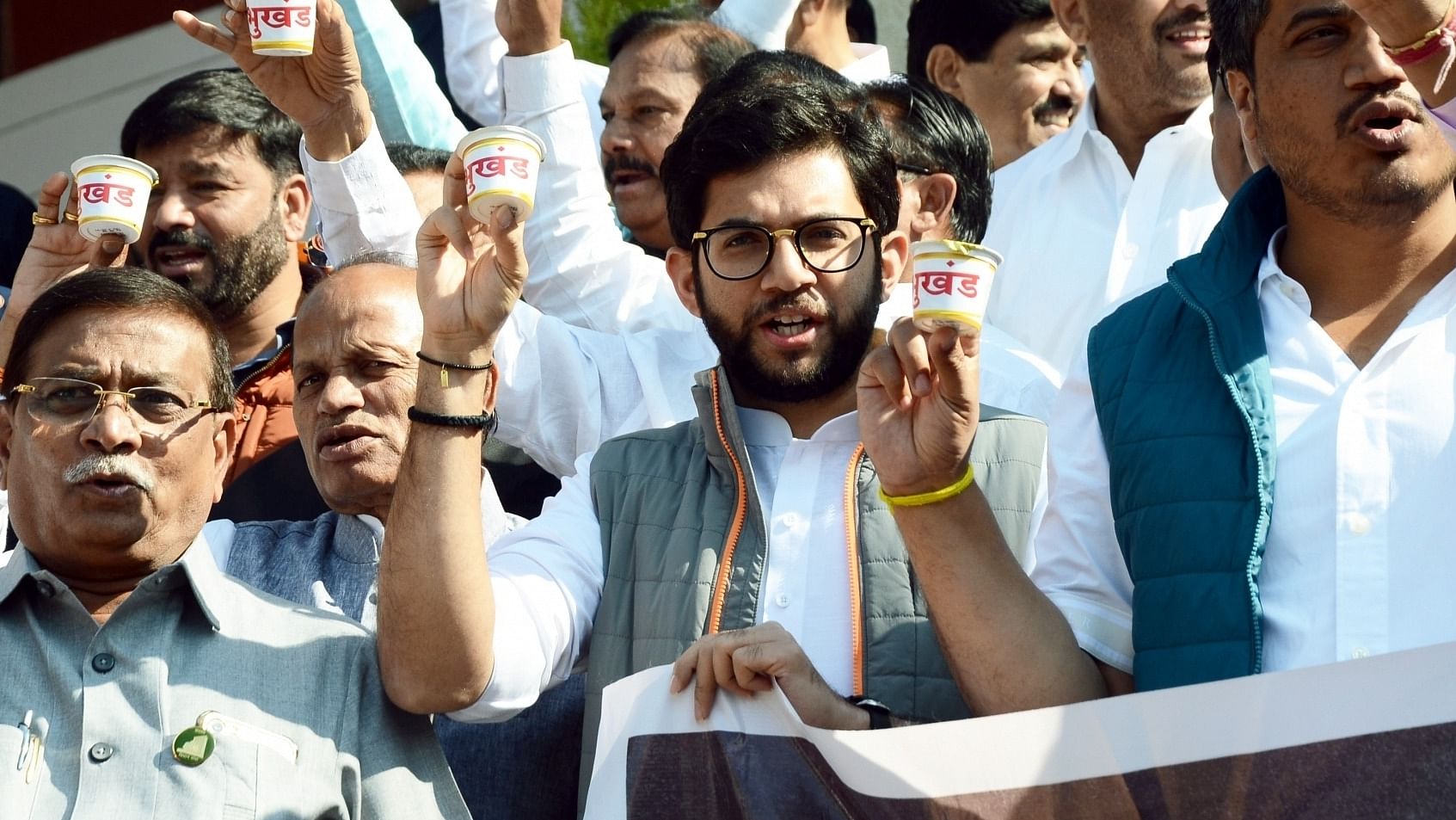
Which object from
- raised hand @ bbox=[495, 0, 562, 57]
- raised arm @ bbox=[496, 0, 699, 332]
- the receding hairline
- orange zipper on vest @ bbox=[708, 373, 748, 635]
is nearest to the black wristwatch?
orange zipper on vest @ bbox=[708, 373, 748, 635]

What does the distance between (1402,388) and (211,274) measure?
3716mm

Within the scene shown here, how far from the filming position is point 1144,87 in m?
5.43

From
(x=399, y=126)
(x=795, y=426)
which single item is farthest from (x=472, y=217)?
(x=399, y=126)

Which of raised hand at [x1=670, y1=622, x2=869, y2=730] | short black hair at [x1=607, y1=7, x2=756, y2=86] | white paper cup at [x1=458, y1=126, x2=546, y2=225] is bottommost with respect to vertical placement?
short black hair at [x1=607, y1=7, x2=756, y2=86]

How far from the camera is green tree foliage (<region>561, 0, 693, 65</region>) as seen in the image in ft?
25.7

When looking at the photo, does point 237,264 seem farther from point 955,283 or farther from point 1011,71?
point 955,283

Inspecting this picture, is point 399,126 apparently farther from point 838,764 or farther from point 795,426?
point 838,764

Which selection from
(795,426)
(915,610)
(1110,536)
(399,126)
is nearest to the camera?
(1110,536)

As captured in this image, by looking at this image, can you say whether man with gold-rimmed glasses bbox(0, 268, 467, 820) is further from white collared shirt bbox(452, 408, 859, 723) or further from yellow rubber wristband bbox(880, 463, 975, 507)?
yellow rubber wristband bbox(880, 463, 975, 507)

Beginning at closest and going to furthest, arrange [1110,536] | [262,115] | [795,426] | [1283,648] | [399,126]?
[1283,648], [1110,536], [795,426], [262,115], [399,126]

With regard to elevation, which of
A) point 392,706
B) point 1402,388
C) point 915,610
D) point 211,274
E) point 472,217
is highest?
point 1402,388

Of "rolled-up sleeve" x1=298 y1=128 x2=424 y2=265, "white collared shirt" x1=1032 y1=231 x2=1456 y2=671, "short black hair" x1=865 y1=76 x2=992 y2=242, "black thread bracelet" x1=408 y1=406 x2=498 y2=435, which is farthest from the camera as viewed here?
"rolled-up sleeve" x1=298 y1=128 x2=424 y2=265

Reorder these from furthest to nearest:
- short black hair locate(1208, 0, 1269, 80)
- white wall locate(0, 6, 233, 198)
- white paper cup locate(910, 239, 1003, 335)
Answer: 1. white wall locate(0, 6, 233, 198)
2. short black hair locate(1208, 0, 1269, 80)
3. white paper cup locate(910, 239, 1003, 335)

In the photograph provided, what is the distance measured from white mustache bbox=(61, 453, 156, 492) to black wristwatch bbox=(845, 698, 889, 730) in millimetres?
1433
